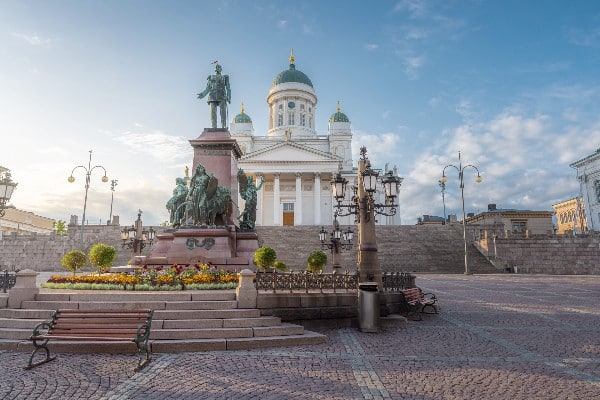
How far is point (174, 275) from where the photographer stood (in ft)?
33.8

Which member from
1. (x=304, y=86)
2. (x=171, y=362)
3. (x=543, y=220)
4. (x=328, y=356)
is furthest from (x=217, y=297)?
(x=543, y=220)

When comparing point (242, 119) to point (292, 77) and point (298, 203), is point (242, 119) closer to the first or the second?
point (292, 77)

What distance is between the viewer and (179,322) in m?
7.96

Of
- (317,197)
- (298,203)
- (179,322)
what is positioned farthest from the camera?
(317,197)

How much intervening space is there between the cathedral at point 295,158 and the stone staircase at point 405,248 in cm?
1705

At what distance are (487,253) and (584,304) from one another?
78.1 ft

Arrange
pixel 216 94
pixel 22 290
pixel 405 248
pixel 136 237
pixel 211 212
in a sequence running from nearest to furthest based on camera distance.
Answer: pixel 22 290
pixel 211 212
pixel 216 94
pixel 136 237
pixel 405 248

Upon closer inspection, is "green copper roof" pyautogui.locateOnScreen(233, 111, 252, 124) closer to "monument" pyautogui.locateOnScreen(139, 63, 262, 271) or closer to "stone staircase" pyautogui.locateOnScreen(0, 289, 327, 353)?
"monument" pyautogui.locateOnScreen(139, 63, 262, 271)

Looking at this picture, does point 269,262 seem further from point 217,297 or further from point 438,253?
point 438,253

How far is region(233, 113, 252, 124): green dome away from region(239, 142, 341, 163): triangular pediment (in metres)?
15.2

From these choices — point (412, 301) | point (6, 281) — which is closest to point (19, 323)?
point (6, 281)

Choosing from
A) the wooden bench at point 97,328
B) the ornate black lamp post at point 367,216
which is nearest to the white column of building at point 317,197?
the ornate black lamp post at point 367,216

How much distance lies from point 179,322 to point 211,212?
7.00 m

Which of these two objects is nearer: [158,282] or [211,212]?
[158,282]
